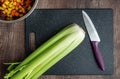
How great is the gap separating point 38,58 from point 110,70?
23 cm

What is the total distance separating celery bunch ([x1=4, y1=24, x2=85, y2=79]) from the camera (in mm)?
1094

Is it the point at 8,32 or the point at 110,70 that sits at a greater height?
the point at 8,32

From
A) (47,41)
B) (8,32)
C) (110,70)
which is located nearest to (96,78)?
(110,70)

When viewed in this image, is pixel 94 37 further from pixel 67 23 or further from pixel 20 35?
pixel 20 35

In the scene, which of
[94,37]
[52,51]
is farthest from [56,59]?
[94,37]

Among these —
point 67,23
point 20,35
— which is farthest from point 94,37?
point 20,35

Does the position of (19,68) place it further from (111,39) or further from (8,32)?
(111,39)

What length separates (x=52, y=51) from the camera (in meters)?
1.10

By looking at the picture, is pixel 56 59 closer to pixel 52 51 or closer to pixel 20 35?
pixel 52 51

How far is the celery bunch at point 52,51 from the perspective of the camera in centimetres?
109

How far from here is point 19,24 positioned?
114cm

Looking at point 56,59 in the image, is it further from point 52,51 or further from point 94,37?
point 94,37

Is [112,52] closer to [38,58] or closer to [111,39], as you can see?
[111,39]

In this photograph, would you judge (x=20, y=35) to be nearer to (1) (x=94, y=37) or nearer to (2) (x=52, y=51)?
(2) (x=52, y=51)
